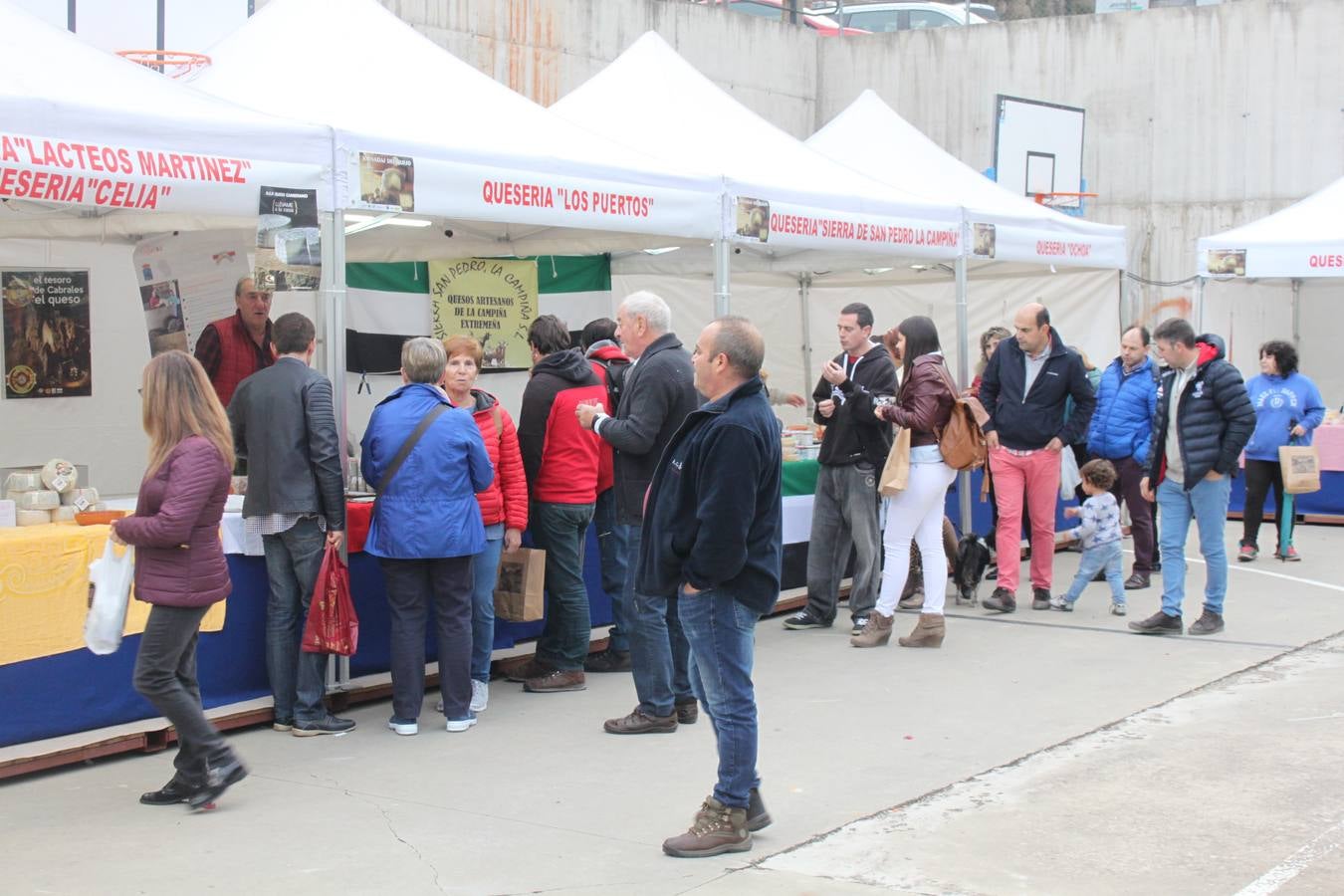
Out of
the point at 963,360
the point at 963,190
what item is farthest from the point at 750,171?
the point at 963,190

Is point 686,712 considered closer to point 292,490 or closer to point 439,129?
point 292,490

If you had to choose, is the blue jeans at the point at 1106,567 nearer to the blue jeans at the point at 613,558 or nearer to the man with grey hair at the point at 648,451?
the blue jeans at the point at 613,558

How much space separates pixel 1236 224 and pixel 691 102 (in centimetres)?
1063

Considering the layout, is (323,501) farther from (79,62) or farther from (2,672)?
(79,62)

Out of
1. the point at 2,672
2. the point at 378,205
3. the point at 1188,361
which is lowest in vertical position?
the point at 2,672

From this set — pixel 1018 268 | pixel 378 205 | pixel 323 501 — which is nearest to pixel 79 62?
pixel 378 205

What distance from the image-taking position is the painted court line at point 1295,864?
418cm

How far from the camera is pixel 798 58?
1953 centimetres

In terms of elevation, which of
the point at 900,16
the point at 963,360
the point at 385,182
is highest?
the point at 900,16

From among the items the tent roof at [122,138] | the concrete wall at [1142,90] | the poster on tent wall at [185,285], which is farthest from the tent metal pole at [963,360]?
the concrete wall at [1142,90]

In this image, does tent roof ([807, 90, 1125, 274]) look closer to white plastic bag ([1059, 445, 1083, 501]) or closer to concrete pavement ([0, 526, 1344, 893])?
white plastic bag ([1059, 445, 1083, 501])

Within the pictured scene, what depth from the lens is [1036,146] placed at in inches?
702

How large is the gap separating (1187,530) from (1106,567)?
101 centimetres

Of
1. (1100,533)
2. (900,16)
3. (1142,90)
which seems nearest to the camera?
(1100,533)
